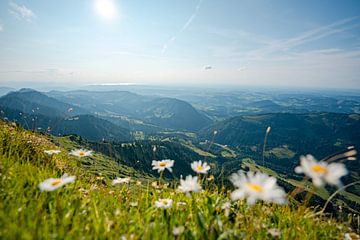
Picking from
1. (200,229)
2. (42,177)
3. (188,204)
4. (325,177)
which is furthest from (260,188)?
(42,177)

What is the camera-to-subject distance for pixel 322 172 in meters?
1.91

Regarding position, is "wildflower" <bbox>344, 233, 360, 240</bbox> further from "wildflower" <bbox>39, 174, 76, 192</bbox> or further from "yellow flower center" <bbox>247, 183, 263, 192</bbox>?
"wildflower" <bbox>39, 174, 76, 192</bbox>

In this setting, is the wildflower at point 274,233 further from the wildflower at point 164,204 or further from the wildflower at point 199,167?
the wildflower at point 164,204

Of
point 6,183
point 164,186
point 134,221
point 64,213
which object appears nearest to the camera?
point 64,213

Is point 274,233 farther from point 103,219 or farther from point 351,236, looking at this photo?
point 103,219

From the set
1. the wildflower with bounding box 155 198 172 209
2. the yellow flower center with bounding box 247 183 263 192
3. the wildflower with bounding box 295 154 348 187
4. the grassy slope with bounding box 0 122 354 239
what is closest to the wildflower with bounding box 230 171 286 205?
the yellow flower center with bounding box 247 183 263 192

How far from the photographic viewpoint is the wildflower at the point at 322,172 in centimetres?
178

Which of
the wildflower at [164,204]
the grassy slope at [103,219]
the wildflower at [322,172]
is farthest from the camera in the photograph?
the wildflower at [164,204]

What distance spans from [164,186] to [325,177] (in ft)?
10.9

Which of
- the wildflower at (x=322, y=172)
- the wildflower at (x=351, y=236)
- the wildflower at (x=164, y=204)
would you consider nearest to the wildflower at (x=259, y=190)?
the wildflower at (x=322, y=172)

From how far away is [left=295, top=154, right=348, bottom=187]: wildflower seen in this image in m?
1.78

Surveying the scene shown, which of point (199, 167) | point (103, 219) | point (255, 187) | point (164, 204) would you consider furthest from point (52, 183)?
point (255, 187)

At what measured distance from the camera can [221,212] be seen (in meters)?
3.48

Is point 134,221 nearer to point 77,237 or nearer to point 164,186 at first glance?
point 77,237
